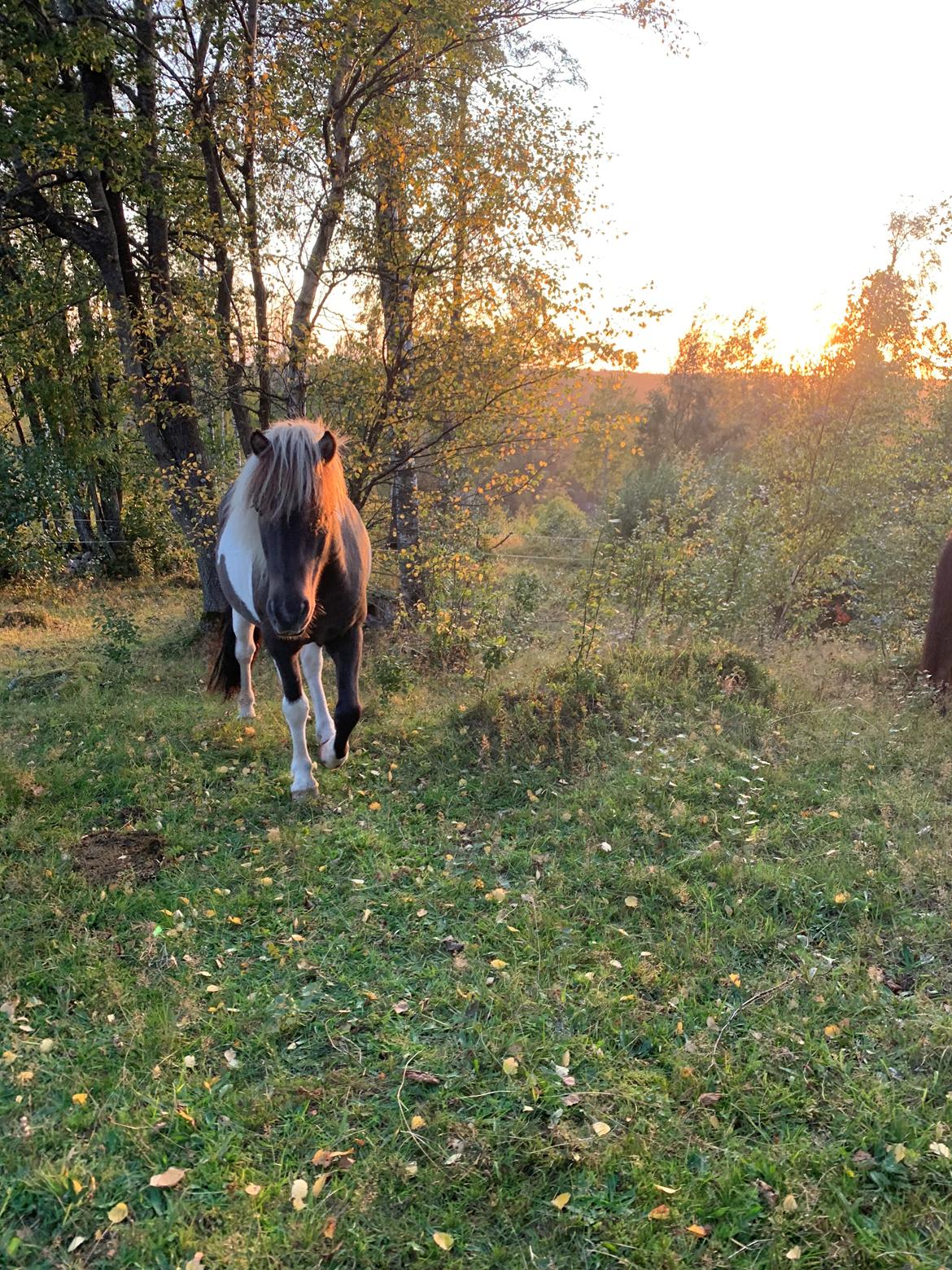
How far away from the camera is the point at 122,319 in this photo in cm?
702

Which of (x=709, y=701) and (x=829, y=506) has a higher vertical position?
(x=829, y=506)

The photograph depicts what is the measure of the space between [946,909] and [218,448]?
9359 mm

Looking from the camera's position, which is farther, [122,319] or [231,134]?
[122,319]

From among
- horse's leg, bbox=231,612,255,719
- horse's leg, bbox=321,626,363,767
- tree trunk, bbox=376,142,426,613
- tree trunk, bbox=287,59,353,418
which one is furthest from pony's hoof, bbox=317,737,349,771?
tree trunk, bbox=287,59,353,418

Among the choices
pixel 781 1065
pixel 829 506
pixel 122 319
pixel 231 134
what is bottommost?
pixel 781 1065

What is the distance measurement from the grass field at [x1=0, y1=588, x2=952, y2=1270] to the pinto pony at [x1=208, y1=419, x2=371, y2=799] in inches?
21.2

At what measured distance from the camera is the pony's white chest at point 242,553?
4094 mm

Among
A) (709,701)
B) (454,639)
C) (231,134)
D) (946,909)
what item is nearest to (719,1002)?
(946,909)

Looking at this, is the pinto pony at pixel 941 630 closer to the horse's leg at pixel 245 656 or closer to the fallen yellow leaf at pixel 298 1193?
the horse's leg at pixel 245 656

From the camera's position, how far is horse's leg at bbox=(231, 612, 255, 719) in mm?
5832

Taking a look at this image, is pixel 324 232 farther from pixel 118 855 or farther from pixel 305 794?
pixel 118 855

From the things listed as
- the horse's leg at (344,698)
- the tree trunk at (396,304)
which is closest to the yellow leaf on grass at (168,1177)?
the horse's leg at (344,698)

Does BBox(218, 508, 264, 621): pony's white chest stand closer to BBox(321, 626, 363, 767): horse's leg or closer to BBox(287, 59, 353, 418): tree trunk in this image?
BBox(321, 626, 363, 767): horse's leg

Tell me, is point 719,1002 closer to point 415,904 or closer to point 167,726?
point 415,904
